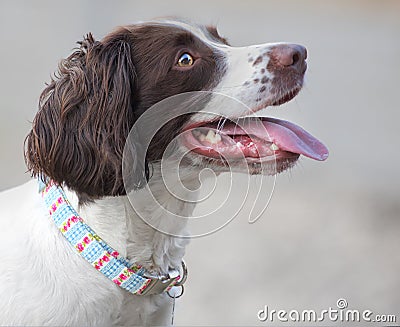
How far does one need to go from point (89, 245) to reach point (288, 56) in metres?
0.87

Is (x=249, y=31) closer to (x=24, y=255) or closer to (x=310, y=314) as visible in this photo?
(x=310, y=314)

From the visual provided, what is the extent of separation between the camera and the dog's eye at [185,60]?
2.83 metres

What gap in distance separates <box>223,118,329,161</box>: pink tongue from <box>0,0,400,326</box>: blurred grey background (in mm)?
218

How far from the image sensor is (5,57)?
850 centimetres

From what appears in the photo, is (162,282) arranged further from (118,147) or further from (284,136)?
(284,136)

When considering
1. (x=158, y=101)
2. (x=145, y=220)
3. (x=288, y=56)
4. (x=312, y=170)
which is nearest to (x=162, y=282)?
(x=145, y=220)

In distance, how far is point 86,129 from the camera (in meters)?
2.76

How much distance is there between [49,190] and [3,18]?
6.68m

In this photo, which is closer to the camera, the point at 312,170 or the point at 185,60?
→ the point at 185,60

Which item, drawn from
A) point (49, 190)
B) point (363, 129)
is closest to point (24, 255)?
point (49, 190)

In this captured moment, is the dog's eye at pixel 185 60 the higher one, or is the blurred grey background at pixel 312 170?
the dog's eye at pixel 185 60

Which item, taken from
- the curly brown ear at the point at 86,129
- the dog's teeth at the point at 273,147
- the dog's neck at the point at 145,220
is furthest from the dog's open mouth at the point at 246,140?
the curly brown ear at the point at 86,129

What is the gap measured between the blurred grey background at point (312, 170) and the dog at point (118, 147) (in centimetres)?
31

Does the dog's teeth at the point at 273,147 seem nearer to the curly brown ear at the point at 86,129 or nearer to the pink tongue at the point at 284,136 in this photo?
the pink tongue at the point at 284,136
